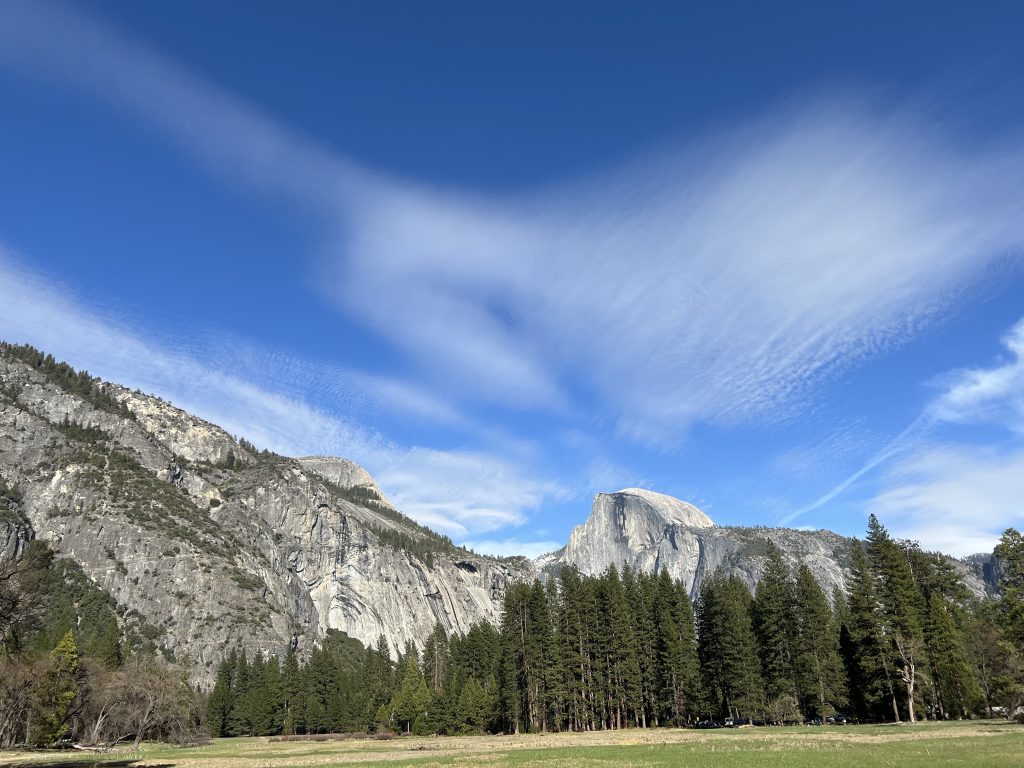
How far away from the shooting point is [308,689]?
118438mm

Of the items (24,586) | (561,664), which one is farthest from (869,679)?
(24,586)

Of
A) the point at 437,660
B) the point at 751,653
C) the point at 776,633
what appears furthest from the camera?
the point at 437,660

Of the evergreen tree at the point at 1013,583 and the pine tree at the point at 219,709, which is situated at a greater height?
the evergreen tree at the point at 1013,583

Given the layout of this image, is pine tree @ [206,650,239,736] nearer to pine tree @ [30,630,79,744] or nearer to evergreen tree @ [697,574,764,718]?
pine tree @ [30,630,79,744]

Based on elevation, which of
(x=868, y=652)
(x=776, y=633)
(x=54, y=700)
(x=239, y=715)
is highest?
(x=776, y=633)

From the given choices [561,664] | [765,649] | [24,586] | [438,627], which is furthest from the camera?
[438,627]

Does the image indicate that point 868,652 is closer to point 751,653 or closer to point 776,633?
point 776,633

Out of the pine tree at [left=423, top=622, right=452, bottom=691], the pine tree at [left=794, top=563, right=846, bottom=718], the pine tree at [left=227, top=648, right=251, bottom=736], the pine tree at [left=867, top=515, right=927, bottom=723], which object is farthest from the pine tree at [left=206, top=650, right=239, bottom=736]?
the pine tree at [left=867, top=515, right=927, bottom=723]

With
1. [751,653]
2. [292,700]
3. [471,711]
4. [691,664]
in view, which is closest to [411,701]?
[471,711]

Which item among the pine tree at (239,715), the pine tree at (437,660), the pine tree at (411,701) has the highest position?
the pine tree at (437,660)

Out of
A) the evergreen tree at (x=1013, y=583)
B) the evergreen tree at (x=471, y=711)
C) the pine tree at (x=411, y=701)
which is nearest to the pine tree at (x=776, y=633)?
the evergreen tree at (x=1013, y=583)

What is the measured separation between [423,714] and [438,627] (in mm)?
44214

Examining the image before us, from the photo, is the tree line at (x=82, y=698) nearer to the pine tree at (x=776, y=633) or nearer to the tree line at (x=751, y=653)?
the tree line at (x=751, y=653)

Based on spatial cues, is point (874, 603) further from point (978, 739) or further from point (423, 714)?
point (423, 714)
